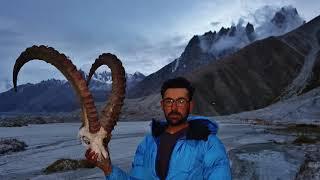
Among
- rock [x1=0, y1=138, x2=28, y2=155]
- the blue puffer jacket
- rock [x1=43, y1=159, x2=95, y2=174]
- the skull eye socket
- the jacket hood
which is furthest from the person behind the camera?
rock [x1=0, y1=138, x2=28, y2=155]

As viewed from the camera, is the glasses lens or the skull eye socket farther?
the glasses lens

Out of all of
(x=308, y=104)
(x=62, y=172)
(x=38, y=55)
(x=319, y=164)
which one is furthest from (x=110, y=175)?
(x=308, y=104)

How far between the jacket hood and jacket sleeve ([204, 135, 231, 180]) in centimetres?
16

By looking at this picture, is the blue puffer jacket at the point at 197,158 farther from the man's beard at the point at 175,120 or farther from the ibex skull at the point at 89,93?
the ibex skull at the point at 89,93

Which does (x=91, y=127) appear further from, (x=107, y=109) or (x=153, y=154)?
(x=153, y=154)

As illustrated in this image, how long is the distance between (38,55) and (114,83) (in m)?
0.95

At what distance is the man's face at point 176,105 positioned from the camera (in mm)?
6727

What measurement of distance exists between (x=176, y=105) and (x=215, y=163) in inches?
35.8

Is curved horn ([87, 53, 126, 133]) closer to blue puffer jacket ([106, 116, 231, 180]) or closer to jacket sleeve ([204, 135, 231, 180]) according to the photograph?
blue puffer jacket ([106, 116, 231, 180])

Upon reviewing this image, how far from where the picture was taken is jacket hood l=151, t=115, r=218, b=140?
21.4ft

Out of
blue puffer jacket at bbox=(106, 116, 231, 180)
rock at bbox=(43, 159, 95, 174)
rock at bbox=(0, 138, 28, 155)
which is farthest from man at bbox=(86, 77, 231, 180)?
rock at bbox=(0, 138, 28, 155)

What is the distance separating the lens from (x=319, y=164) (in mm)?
17719

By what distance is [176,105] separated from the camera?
6.78 metres

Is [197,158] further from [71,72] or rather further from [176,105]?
[71,72]
